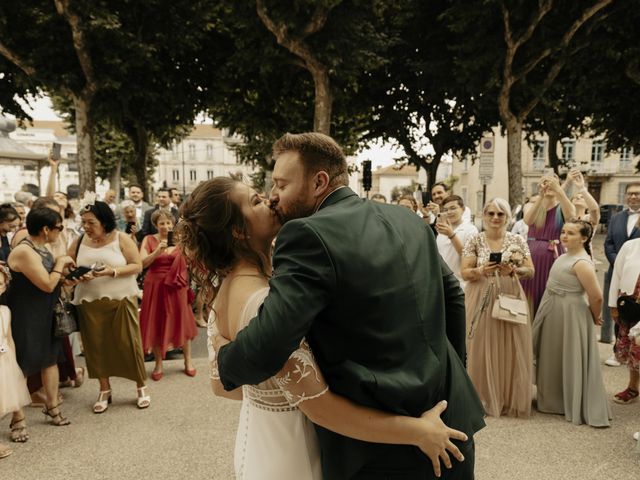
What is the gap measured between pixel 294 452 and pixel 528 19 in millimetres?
15775

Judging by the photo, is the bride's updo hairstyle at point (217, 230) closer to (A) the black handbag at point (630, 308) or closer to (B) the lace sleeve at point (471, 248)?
(B) the lace sleeve at point (471, 248)

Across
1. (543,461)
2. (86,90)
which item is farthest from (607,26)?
(86,90)

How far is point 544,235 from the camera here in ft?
19.7

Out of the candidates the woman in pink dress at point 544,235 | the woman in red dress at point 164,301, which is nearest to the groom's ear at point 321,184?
the woman in red dress at point 164,301

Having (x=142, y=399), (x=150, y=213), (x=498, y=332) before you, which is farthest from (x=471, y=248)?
(x=150, y=213)

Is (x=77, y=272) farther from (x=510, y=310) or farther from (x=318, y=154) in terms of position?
(x=510, y=310)

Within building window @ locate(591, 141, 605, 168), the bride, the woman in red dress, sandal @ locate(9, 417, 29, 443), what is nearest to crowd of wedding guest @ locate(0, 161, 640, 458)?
sandal @ locate(9, 417, 29, 443)

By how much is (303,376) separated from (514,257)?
3.69 m

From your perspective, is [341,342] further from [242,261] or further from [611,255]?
[611,255]

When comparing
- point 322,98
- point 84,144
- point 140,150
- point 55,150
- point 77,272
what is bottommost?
point 77,272

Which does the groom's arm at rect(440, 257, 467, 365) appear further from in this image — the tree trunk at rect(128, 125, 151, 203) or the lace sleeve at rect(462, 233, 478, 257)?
the tree trunk at rect(128, 125, 151, 203)

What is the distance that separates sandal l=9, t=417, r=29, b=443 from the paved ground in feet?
0.24

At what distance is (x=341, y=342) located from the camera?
55.6 inches

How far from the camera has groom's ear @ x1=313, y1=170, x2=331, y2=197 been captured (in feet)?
5.37
